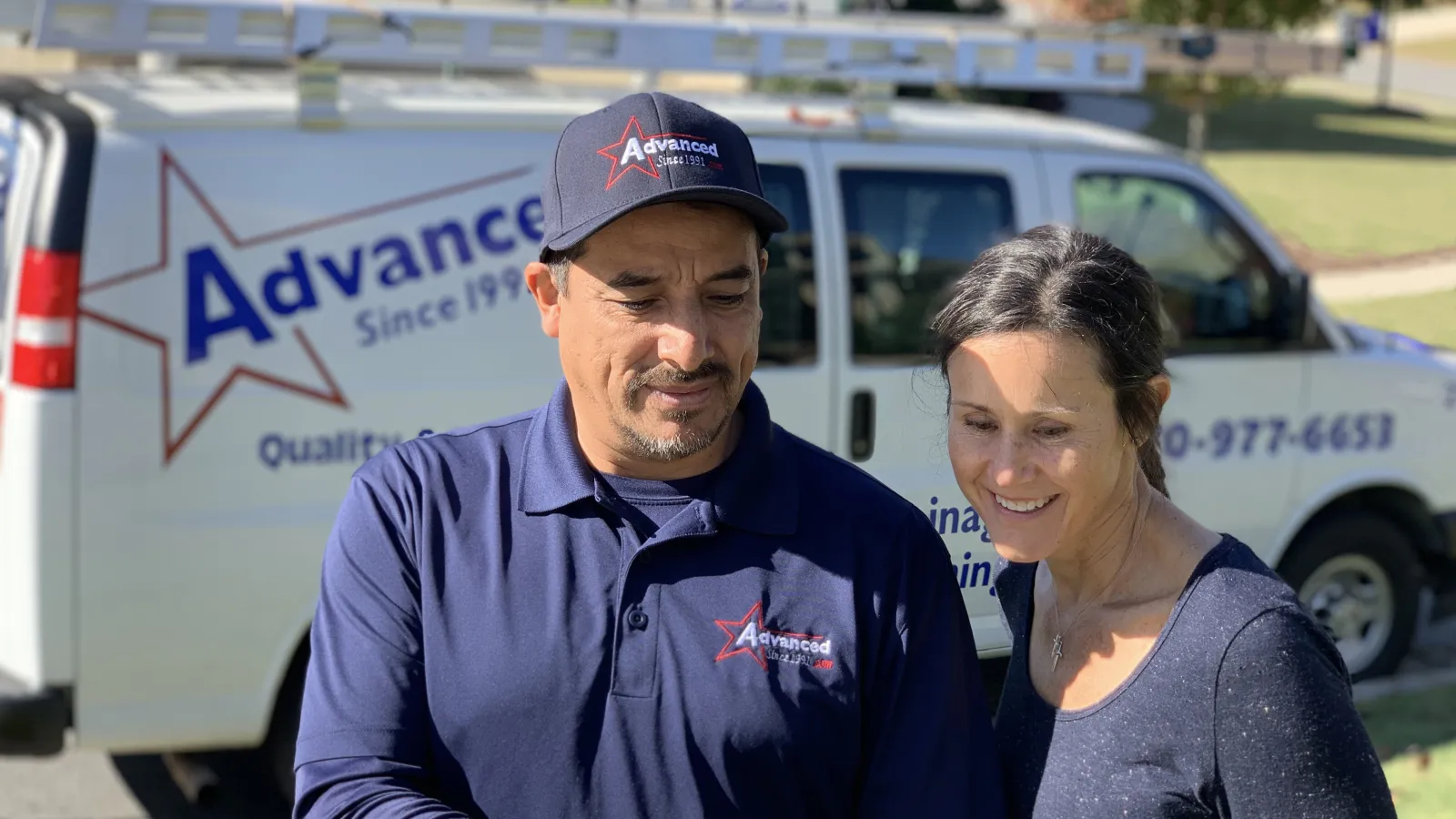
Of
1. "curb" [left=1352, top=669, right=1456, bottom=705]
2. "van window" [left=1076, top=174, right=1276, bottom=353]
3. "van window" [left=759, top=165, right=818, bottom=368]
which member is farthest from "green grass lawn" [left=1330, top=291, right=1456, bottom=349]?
"van window" [left=759, top=165, right=818, bottom=368]

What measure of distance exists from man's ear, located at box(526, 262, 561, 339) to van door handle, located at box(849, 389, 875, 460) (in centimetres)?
271

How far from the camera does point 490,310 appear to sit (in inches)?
174

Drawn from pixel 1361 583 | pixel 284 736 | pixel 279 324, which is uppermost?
pixel 279 324

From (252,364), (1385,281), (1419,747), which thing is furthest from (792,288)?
(1385,281)

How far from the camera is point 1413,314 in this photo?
39.3ft

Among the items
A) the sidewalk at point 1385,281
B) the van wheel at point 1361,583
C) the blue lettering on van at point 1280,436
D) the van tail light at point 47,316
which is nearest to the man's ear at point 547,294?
the van tail light at point 47,316

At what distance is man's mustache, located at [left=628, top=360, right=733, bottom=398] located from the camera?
198 centimetres

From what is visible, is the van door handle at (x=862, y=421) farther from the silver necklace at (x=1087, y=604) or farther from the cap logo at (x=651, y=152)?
the cap logo at (x=651, y=152)

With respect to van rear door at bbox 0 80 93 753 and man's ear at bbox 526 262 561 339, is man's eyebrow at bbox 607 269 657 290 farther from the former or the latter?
van rear door at bbox 0 80 93 753

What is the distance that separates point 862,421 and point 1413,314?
8743 millimetres

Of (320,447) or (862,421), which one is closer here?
(320,447)

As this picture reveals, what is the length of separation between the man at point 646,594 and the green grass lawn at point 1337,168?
655 inches

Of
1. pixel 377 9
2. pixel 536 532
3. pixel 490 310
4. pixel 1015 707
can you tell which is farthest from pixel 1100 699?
pixel 377 9

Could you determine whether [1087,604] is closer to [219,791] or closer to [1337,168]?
[219,791]
